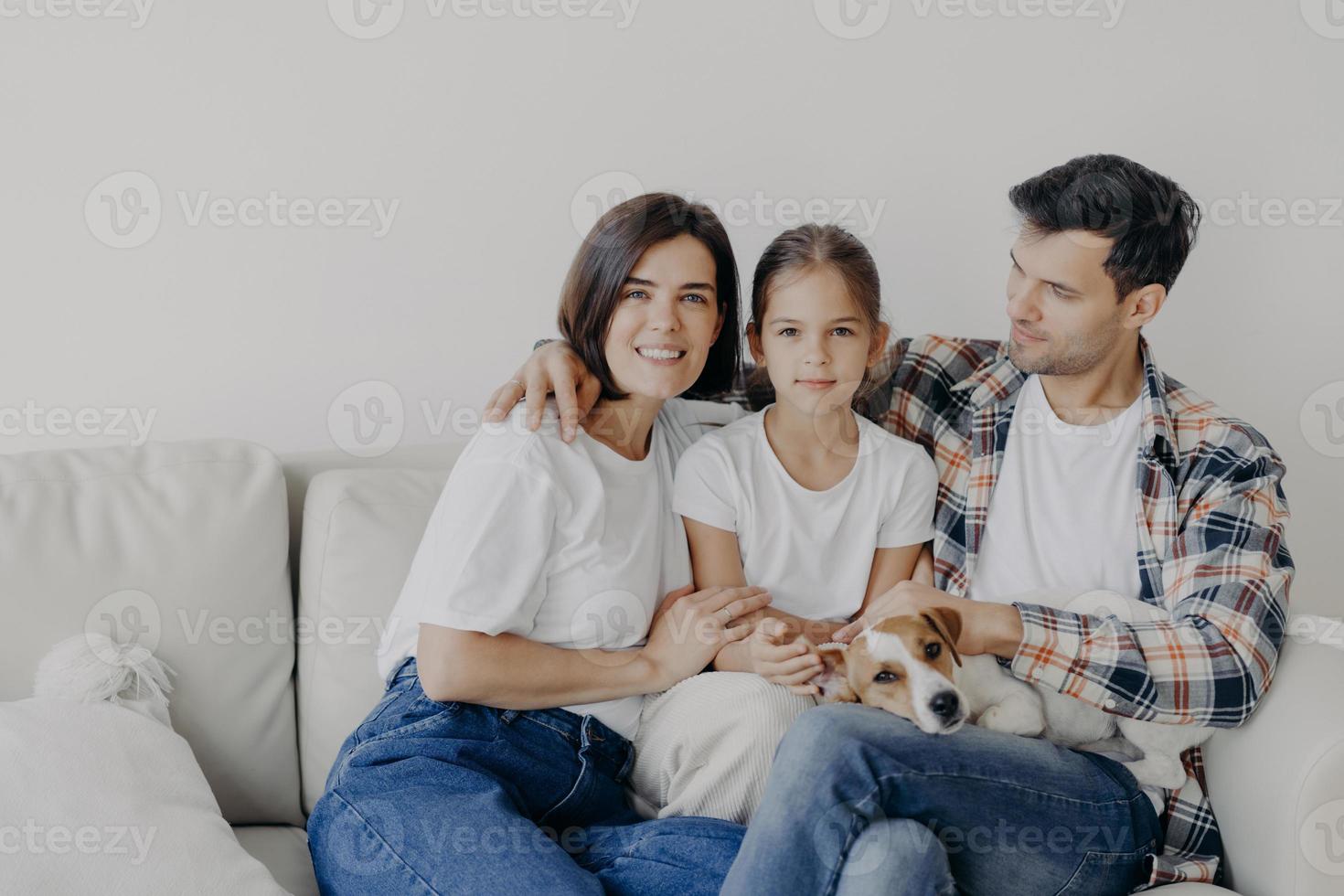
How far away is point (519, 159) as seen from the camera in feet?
7.52

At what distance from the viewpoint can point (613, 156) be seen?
90.7 inches

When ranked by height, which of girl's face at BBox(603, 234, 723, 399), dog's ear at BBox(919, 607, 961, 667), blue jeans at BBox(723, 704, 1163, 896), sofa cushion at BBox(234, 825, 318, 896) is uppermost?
girl's face at BBox(603, 234, 723, 399)

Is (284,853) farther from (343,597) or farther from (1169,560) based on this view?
(1169,560)

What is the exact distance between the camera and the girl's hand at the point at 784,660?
5.55 feet

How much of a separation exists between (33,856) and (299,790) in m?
0.55

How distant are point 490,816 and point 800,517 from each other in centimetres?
72

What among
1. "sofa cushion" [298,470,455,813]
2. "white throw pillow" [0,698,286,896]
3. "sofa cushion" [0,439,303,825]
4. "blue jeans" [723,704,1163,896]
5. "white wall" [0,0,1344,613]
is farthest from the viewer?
"white wall" [0,0,1344,613]

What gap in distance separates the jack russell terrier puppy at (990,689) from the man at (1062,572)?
38 mm

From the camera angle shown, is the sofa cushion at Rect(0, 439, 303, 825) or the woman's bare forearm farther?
the sofa cushion at Rect(0, 439, 303, 825)

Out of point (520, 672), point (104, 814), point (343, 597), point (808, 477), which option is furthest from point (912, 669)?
point (104, 814)

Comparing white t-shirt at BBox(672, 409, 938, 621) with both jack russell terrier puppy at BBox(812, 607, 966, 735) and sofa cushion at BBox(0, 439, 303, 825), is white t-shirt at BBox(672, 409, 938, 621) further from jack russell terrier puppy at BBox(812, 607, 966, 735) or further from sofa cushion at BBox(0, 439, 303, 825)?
sofa cushion at BBox(0, 439, 303, 825)

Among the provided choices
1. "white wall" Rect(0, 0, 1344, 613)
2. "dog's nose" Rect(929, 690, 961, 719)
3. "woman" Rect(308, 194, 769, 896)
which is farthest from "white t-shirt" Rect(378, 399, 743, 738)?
"white wall" Rect(0, 0, 1344, 613)

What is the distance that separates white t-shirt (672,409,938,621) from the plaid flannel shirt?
0.13m

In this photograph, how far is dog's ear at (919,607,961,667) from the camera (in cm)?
163
